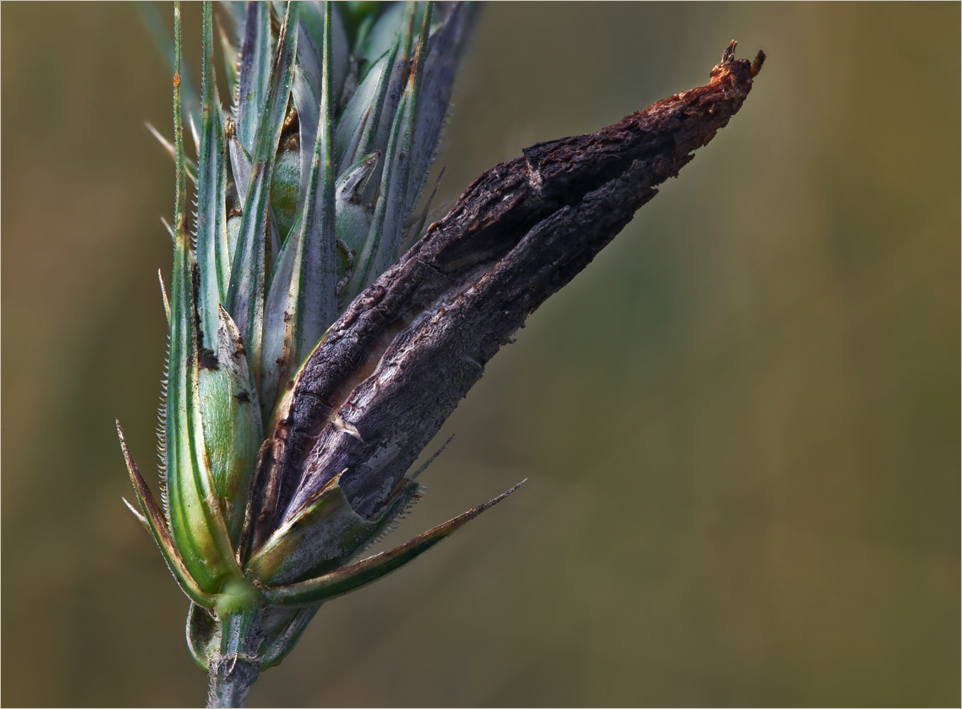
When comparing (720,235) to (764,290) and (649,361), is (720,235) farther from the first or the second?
(649,361)

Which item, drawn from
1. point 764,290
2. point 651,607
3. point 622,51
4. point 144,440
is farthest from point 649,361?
point 144,440

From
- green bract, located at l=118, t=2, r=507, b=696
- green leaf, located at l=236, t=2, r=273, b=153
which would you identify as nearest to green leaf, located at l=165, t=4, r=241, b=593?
green bract, located at l=118, t=2, r=507, b=696

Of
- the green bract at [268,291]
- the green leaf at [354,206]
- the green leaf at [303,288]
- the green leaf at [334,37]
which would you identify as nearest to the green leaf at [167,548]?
the green bract at [268,291]

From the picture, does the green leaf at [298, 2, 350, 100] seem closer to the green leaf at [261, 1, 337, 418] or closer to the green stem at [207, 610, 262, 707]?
the green leaf at [261, 1, 337, 418]

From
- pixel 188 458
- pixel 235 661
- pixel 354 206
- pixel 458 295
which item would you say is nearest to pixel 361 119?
pixel 354 206

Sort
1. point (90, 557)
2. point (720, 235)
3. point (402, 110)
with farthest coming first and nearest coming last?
point (720, 235), point (90, 557), point (402, 110)

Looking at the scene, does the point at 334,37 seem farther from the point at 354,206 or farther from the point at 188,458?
the point at 188,458

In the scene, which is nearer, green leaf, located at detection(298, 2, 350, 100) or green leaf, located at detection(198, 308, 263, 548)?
green leaf, located at detection(198, 308, 263, 548)
